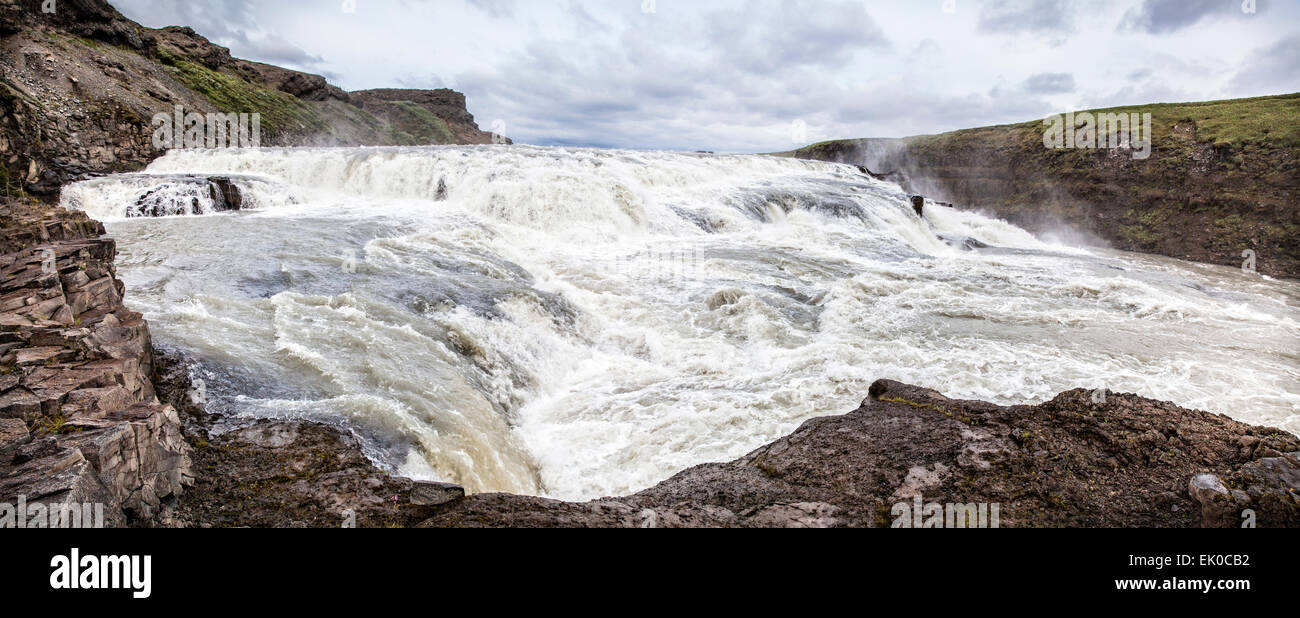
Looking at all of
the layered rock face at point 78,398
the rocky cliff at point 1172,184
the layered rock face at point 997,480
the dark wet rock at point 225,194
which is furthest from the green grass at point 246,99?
the rocky cliff at point 1172,184

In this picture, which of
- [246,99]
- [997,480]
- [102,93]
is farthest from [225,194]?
[246,99]

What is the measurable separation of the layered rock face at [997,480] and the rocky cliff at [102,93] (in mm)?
22513

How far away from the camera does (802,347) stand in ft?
33.3

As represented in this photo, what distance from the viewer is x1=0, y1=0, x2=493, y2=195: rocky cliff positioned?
1920 centimetres

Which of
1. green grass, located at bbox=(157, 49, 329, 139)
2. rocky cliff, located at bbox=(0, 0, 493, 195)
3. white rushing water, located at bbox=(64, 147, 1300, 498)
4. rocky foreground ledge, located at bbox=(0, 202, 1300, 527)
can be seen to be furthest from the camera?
green grass, located at bbox=(157, 49, 329, 139)

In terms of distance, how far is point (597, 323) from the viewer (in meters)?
11.4

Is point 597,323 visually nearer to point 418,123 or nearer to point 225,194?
point 225,194

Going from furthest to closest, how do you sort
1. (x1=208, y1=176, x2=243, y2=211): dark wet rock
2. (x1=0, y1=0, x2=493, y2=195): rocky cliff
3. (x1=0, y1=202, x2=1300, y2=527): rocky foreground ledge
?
(x1=0, y1=0, x2=493, y2=195): rocky cliff → (x1=208, y1=176, x2=243, y2=211): dark wet rock → (x1=0, y1=202, x2=1300, y2=527): rocky foreground ledge

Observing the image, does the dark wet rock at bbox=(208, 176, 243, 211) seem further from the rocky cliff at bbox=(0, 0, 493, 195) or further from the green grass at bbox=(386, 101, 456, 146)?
the green grass at bbox=(386, 101, 456, 146)

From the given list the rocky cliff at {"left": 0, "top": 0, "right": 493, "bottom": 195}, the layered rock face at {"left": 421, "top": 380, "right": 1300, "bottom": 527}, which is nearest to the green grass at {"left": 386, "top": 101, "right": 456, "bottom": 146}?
the rocky cliff at {"left": 0, "top": 0, "right": 493, "bottom": 195}

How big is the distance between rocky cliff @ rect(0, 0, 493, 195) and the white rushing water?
3.47 m

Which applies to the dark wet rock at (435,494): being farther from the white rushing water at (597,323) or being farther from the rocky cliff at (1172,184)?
the rocky cliff at (1172,184)

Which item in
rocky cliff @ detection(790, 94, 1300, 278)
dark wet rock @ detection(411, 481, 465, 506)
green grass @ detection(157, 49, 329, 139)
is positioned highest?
green grass @ detection(157, 49, 329, 139)
